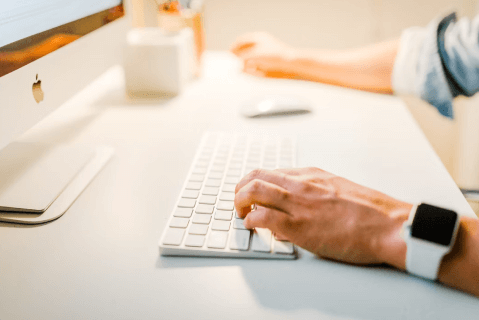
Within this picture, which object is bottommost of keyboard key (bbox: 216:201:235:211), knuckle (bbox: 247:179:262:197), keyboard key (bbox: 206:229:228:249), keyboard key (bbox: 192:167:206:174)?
keyboard key (bbox: 206:229:228:249)

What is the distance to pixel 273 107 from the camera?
756 millimetres

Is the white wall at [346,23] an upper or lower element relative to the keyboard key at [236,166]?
upper

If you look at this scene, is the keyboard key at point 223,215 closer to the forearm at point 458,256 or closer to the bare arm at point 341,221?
the bare arm at point 341,221

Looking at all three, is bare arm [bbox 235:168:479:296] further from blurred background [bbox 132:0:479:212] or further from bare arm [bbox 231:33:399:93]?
blurred background [bbox 132:0:479:212]

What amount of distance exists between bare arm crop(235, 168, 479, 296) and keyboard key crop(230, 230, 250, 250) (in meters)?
0.01

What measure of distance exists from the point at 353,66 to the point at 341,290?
0.67m

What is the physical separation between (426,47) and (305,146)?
1.19 ft

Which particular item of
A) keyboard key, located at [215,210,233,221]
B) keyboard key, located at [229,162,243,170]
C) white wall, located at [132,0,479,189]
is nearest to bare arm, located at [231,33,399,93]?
white wall, located at [132,0,479,189]

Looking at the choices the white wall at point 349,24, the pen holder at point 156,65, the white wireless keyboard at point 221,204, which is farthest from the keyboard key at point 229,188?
the white wall at point 349,24

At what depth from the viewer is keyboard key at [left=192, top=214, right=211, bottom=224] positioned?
43 cm

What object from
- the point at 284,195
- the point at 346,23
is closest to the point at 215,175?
the point at 284,195

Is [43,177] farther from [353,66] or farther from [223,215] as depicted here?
[353,66]

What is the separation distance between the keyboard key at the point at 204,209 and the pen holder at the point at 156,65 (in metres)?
0.46

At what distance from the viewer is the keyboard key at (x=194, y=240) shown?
399 millimetres
